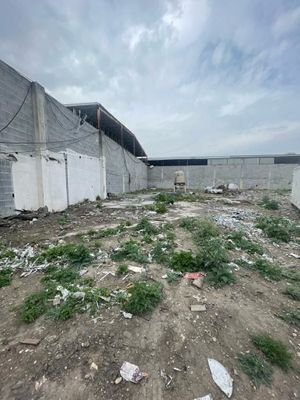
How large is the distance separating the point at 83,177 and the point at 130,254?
8182mm

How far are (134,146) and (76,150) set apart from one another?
1305 cm

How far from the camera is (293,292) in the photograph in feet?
9.41

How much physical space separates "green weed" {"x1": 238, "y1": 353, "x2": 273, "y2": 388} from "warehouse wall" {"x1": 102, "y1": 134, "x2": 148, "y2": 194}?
1323 cm

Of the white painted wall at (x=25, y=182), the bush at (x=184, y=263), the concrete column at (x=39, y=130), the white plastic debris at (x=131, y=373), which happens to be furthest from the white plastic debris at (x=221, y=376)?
the concrete column at (x=39, y=130)

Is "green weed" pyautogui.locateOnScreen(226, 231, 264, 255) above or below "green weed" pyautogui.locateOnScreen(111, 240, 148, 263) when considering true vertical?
below

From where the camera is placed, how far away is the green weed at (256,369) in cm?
173

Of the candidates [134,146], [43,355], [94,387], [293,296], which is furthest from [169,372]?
[134,146]

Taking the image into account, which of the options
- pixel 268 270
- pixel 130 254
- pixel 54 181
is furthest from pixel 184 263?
pixel 54 181

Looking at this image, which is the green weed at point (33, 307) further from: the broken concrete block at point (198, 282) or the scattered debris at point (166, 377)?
the broken concrete block at point (198, 282)

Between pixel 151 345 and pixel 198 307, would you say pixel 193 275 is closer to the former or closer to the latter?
pixel 198 307

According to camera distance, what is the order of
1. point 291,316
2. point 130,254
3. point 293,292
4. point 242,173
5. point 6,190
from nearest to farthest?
A: point 291,316 → point 293,292 → point 130,254 → point 6,190 → point 242,173

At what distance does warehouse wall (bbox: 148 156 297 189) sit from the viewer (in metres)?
22.4

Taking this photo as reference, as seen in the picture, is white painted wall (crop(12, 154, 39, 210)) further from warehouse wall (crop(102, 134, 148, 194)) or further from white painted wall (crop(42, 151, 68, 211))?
warehouse wall (crop(102, 134, 148, 194))

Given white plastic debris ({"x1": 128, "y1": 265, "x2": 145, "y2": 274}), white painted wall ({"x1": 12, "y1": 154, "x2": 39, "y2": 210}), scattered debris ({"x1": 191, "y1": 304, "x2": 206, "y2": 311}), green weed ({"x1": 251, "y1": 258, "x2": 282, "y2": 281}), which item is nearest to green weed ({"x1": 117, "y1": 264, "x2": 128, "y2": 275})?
white plastic debris ({"x1": 128, "y1": 265, "x2": 145, "y2": 274})
